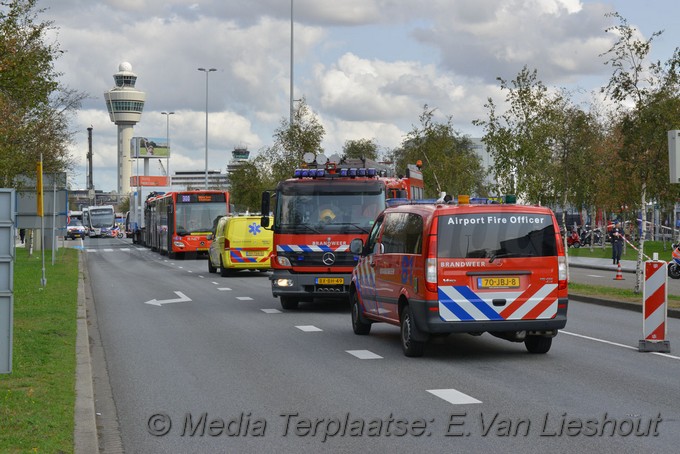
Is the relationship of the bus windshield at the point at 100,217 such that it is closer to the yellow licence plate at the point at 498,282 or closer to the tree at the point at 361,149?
the tree at the point at 361,149

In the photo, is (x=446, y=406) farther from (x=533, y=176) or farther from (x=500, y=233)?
(x=533, y=176)

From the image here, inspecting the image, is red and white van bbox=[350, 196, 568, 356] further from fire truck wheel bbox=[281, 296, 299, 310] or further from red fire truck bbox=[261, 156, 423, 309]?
fire truck wheel bbox=[281, 296, 299, 310]

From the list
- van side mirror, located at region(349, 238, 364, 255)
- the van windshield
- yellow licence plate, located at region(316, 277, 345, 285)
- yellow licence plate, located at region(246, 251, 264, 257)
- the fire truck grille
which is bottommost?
yellow licence plate, located at region(246, 251, 264, 257)

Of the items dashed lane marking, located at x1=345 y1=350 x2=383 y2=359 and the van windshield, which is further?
dashed lane marking, located at x1=345 y1=350 x2=383 y2=359

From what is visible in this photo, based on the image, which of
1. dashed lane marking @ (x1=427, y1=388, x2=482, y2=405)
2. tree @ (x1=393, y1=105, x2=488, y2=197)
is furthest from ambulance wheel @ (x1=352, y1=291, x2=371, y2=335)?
tree @ (x1=393, y1=105, x2=488, y2=197)

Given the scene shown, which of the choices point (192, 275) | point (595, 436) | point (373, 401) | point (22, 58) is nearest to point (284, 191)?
point (22, 58)

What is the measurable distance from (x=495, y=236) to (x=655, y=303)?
258 centimetres

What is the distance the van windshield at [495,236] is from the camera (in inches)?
512

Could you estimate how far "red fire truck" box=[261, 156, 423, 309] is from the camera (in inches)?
801

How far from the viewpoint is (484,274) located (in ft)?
42.6

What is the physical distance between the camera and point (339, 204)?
2084 cm

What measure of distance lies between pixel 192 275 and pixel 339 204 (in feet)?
51.6

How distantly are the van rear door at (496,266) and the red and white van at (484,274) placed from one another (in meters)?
0.01

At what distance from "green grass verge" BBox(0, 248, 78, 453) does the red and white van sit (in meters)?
4.00
